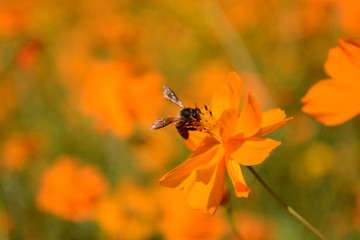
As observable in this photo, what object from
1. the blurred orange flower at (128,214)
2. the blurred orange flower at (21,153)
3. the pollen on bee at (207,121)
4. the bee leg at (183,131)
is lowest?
the blurred orange flower at (128,214)

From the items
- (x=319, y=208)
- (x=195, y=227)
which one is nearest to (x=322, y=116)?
(x=195, y=227)

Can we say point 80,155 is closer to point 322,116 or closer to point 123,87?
point 123,87

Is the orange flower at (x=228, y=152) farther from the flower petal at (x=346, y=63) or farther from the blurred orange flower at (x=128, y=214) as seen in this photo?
the blurred orange flower at (x=128, y=214)

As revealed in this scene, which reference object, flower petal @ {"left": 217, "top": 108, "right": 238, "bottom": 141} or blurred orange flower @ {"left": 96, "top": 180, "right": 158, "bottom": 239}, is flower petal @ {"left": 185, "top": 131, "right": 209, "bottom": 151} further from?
blurred orange flower @ {"left": 96, "top": 180, "right": 158, "bottom": 239}

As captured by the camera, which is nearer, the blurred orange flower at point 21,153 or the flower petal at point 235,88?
the flower petal at point 235,88

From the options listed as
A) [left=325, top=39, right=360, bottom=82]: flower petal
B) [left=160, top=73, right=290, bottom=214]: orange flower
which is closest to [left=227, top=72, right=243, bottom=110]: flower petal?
[left=160, top=73, right=290, bottom=214]: orange flower

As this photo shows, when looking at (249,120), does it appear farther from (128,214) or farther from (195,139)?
(128,214)

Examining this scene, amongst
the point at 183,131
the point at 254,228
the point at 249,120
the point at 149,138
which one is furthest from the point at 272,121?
the point at 149,138

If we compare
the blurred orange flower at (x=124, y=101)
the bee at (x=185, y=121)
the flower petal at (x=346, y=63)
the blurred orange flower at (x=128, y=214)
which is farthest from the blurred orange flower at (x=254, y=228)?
the flower petal at (x=346, y=63)
